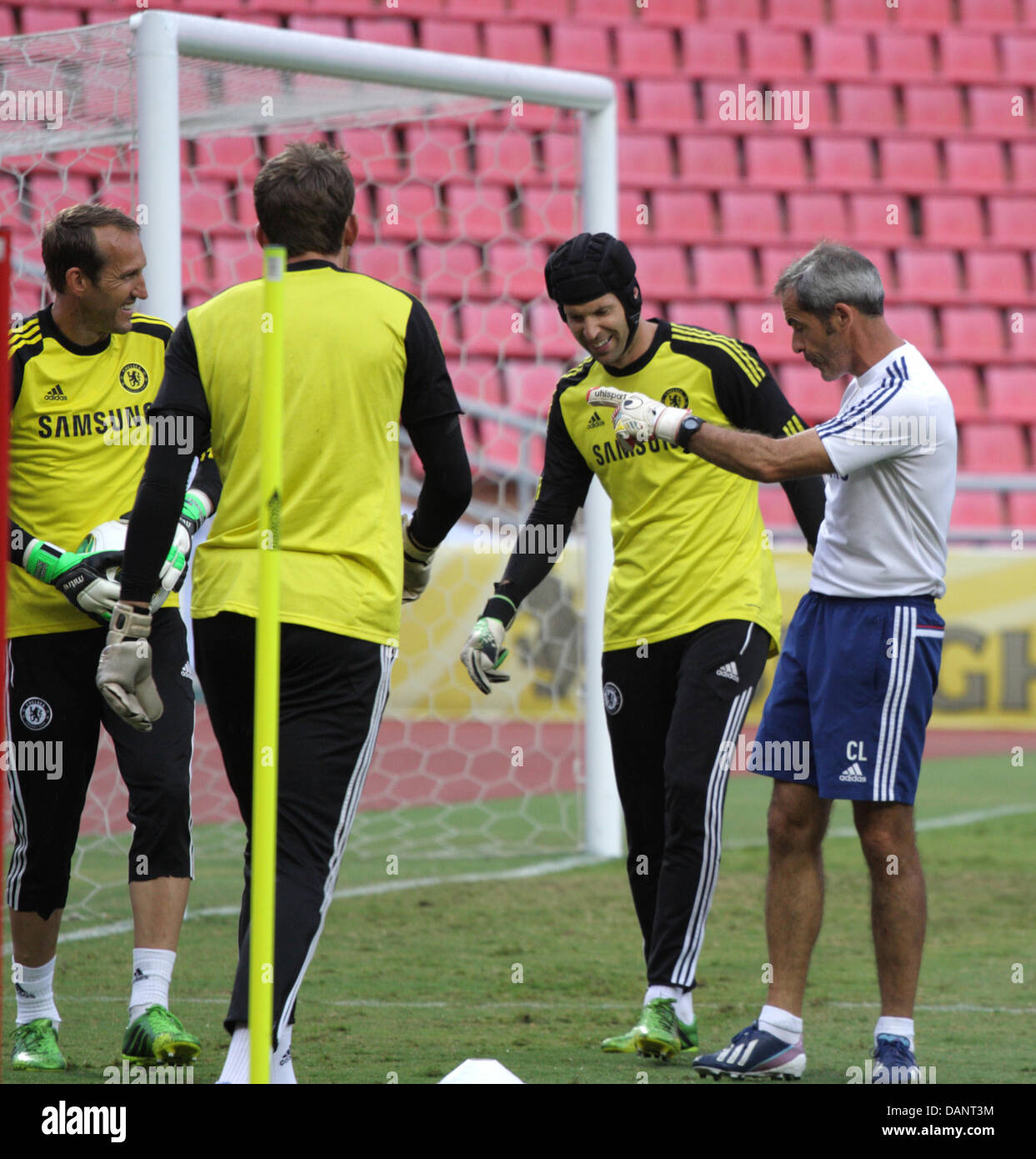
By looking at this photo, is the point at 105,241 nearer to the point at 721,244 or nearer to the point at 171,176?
the point at 171,176

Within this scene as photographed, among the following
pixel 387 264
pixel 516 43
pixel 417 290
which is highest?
pixel 516 43

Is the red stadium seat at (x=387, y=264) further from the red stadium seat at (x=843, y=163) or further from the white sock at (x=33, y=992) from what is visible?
the white sock at (x=33, y=992)

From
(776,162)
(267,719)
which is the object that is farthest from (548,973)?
(776,162)

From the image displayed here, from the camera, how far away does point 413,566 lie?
3.30 metres

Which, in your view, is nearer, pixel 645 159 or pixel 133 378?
pixel 133 378

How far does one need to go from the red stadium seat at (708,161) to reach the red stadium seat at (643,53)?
0.64 metres

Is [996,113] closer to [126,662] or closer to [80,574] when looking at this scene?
[80,574]

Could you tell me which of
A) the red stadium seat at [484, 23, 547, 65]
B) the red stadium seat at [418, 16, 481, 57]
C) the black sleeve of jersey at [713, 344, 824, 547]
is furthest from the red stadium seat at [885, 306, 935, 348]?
the black sleeve of jersey at [713, 344, 824, 547]

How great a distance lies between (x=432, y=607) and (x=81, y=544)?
249 inches

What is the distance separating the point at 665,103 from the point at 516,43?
4.47 feet

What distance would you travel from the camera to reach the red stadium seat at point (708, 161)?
13812 millimetres

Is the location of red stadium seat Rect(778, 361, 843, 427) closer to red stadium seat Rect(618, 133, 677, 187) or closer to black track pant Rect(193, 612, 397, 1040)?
red stadium seat Rect(618, 133, 677, 187)

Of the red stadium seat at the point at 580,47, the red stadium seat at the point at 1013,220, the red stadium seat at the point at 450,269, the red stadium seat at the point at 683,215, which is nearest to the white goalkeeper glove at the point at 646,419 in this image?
the red stadium seat at the point at 450,269

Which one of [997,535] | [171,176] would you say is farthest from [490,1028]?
[997,535]
